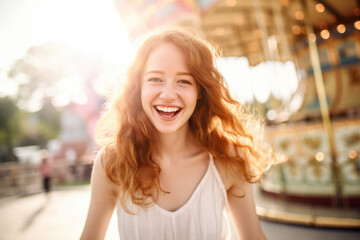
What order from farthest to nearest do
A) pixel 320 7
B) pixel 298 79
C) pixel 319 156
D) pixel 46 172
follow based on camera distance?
pixel 46 172
pixel 298 79
pixel 320 7
pixel 319 156

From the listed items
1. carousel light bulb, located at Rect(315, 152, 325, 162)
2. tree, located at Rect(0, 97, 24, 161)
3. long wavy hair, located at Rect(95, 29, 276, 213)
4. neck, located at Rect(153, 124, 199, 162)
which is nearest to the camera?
long wavy hair, located at Rect(95, 29, 276, 213)

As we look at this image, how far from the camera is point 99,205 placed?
1.35m

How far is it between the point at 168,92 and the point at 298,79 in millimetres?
7358

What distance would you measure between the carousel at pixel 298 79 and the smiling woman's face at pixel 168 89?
0.51 meters

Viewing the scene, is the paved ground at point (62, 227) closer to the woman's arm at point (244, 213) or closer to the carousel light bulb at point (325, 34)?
the woman's arm at point (244, 213)

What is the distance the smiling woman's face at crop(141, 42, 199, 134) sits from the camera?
130cm

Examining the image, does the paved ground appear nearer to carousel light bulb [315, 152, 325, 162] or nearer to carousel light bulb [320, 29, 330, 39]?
carousel light bulb [315, 152, 325, 162]

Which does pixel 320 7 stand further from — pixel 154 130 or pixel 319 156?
pixel 154 130

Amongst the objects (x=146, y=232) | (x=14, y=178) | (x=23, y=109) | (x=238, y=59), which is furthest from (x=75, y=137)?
(x=146, y=232)

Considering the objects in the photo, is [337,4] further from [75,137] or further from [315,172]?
[75,137]

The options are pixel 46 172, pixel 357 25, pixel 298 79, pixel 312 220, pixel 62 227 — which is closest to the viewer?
pixel 312 220

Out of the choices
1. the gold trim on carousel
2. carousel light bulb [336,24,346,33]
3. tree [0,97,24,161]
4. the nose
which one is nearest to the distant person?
the gold trim on carousel

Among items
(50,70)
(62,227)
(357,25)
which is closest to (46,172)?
(62,227)

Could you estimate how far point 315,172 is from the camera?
4.18 meters
